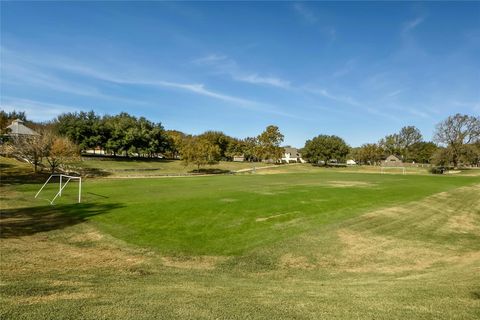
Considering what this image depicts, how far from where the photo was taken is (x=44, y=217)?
80.2ft

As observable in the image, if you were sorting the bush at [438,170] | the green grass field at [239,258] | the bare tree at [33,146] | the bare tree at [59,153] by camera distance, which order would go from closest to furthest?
the green grass field at [239,258], the bare tree at [33,146], the bare tree at [59,153], the bush at [438,170]

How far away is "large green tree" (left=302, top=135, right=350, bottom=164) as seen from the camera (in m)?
126

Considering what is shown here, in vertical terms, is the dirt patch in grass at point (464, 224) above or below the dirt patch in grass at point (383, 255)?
above

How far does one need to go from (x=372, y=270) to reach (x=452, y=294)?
5.24 meters

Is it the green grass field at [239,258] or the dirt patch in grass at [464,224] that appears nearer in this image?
the green grass field at [239,258]

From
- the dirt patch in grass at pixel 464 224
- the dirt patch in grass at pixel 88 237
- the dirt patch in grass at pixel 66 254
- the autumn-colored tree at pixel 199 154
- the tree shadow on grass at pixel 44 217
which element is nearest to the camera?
the dirt patch in grass at pixel 66 254

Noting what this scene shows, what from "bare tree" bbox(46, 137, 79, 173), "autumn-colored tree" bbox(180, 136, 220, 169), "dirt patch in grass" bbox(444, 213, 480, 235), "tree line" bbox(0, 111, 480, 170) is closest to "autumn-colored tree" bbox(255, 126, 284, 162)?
"tree line" bbox(0, 111, 480, 170)

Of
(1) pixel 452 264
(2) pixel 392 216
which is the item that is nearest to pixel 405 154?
(2) pixel 392 216

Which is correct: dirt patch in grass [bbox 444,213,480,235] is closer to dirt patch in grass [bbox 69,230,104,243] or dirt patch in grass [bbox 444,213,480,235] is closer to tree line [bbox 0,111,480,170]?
dirt patch in grass [bbox 69,230,104,243]

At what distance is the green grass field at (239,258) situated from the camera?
8.01m

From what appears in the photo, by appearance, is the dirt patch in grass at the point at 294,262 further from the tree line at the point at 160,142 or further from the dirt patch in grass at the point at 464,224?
the tree line at the point at 160,142

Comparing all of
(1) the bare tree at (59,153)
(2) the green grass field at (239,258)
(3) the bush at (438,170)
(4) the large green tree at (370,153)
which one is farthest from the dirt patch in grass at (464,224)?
(4) the large green tree at (370,153)

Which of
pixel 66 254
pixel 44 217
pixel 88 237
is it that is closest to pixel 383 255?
pixel 66 254

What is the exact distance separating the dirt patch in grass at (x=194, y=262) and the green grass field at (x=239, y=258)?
3.4 inches
